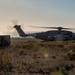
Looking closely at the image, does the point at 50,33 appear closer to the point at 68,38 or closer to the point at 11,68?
the point at 68,38

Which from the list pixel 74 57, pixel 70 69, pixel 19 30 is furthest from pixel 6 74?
pixel 19 30

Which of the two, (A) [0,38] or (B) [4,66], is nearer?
(B) [4,66]

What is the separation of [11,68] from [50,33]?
5190 cm

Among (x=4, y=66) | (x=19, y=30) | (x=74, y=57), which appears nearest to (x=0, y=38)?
(x=74, y=57)

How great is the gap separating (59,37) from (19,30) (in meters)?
18.6

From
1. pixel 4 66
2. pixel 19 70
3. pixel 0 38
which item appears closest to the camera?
pixel 19 70

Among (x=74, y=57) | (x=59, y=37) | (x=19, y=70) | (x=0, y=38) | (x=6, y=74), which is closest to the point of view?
(x=6, y=74)

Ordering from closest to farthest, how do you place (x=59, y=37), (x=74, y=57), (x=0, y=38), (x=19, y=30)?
(x=74, y=57) < (x=0, y=38) < (x=59, y=37) < (x=19, y=30)

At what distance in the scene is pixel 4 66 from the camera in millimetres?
15711

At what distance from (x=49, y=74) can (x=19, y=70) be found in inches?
82.3

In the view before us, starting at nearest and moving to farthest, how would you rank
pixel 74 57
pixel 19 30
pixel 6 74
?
pixel 6 74, pixel 74 57, pixel 19 30

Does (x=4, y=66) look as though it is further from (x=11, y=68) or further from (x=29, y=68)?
(x=29, y=68)

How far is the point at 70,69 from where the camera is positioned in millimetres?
15469

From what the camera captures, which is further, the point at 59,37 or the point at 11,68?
the point at 59,37
